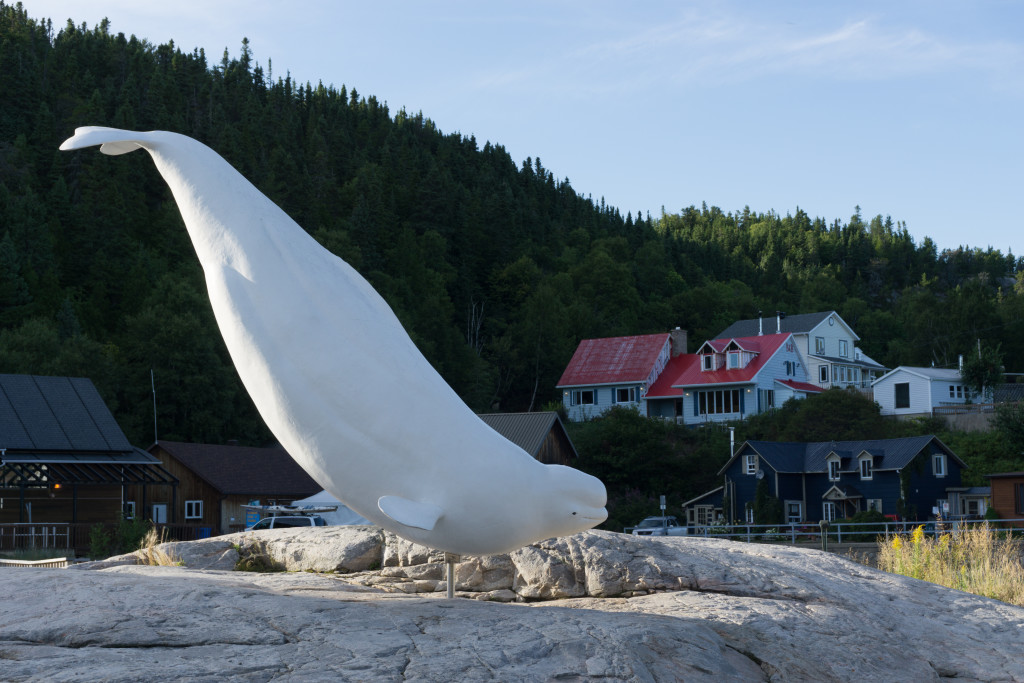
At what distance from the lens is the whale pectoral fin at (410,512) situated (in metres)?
6.39

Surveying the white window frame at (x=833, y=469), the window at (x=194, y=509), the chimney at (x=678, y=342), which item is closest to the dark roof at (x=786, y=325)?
the chimney at (x=678, y=342)

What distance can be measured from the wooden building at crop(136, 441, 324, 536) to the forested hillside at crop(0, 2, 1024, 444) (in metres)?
9.09

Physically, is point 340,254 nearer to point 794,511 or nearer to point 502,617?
point 794,511

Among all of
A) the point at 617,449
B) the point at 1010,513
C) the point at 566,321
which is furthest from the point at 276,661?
the point at 566,321

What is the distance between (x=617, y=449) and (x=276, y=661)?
38.5m

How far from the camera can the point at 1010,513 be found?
34.2 metres

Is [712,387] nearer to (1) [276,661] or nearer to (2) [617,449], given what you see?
(2) [617,449]

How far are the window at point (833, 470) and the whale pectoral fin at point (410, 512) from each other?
35.2 meters

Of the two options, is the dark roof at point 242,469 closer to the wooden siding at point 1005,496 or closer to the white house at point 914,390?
the wooden siding at point 1005,496

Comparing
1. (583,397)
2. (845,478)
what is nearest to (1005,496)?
(845,478)

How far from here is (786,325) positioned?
66.8 metres

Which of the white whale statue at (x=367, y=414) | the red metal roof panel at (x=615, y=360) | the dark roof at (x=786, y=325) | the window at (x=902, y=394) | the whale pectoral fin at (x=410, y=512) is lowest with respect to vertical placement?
the whale pectoral fin at (x=410, y=512)

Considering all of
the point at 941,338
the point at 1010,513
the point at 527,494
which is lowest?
the point at 1010,513

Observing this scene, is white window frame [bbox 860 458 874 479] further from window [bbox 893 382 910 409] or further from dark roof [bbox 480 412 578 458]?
window [bbox 893 382 910 409]
